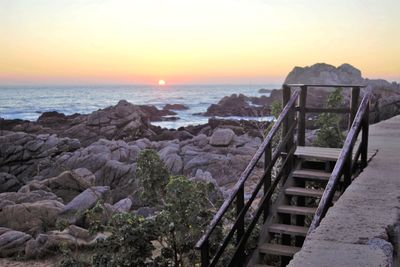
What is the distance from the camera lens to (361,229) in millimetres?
4312

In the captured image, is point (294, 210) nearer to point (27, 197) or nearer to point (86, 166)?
point (27, 197)

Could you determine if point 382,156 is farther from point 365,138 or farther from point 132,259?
point 132,259

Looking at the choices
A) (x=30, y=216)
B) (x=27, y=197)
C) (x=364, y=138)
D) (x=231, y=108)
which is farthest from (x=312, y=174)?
(x=231, y=108)

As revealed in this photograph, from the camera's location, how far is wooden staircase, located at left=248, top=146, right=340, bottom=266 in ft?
21.3

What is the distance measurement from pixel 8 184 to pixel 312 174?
842 inches

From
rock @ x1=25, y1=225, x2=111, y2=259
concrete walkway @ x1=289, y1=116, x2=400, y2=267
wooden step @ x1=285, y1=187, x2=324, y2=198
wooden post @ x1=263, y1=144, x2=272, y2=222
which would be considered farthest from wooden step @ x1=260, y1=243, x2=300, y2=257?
rock @ x1=25, y1=225, x2=111, y2=259

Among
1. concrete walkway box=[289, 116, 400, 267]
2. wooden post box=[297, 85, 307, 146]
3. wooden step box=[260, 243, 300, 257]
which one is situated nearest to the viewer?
concrete walkway box=[289, 116, 400, 267]

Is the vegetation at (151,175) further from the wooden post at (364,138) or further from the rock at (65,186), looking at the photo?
the rock at (65,186)

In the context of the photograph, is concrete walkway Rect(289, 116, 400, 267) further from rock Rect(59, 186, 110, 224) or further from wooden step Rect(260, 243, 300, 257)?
rock Rect(59, 186, 110, 224)

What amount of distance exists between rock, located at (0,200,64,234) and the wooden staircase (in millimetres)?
9688

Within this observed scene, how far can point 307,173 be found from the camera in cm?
709

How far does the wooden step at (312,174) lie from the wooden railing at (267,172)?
17cm

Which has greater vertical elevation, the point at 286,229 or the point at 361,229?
the point at 361,229

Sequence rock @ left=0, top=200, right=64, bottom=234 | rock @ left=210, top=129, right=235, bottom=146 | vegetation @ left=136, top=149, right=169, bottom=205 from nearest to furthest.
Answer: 1. vegetation @ left=136, top=149, right=169, bottom=205
2. rock @ left=0, top=200, right=64, bottom=234
3. rock @ left=210, top=129, right=235, bottom=146
